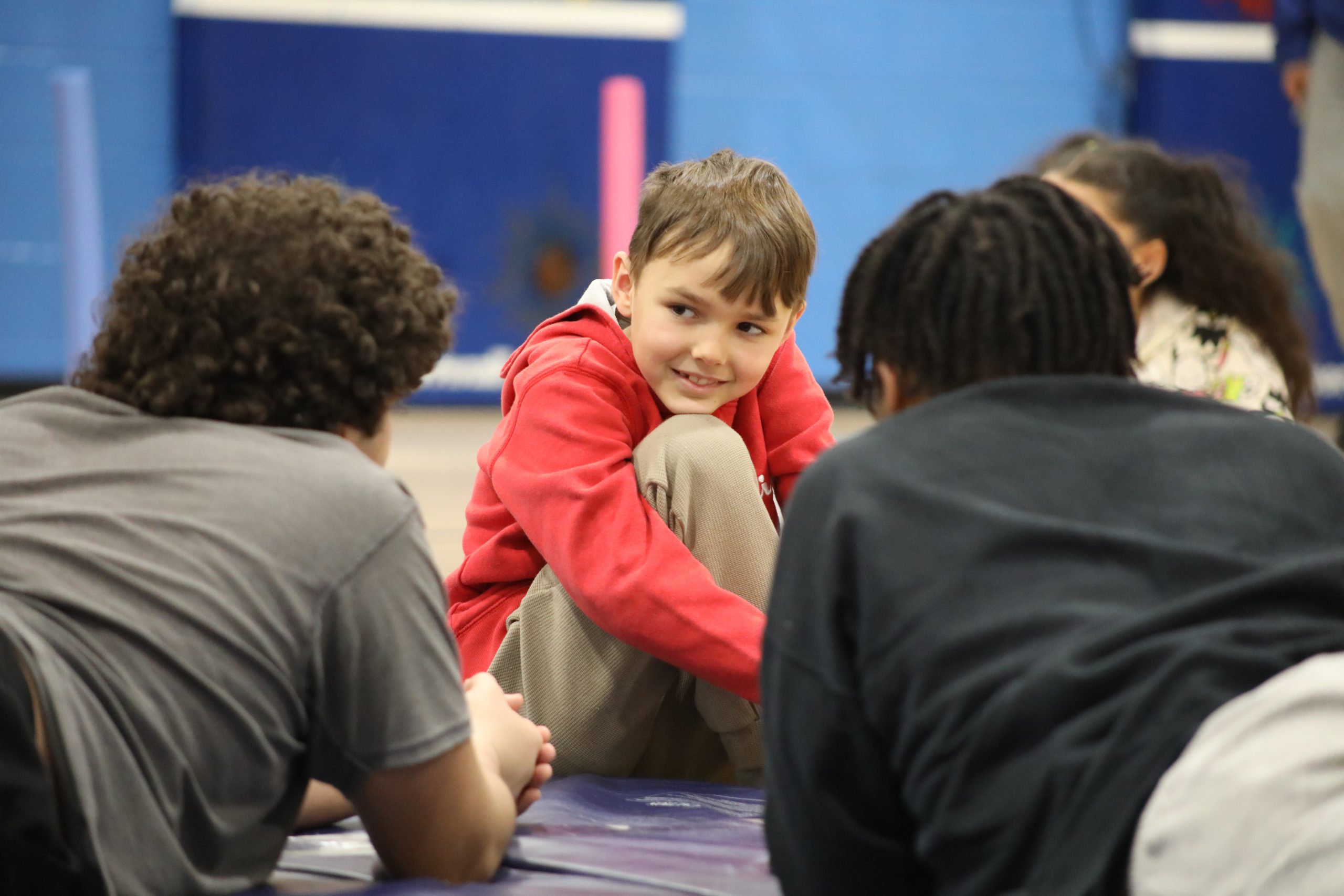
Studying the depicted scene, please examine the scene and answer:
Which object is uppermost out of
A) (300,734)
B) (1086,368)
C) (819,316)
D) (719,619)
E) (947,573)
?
(1086,368)

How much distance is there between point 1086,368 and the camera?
1070mm

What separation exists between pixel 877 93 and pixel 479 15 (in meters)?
1.64

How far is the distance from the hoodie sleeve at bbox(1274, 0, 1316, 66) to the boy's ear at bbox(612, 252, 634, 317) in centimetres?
254

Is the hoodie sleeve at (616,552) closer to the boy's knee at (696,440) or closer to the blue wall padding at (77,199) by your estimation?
the boy's knee at (696,440)

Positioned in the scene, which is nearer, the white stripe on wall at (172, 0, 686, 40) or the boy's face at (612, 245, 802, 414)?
the boy's face at (612, 245, 802, 414)

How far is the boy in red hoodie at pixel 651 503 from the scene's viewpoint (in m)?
1.57

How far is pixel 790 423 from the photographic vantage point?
6.33ft

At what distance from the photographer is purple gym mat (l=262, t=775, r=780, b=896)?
47.1 inches

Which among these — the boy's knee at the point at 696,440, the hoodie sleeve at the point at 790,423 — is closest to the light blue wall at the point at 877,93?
the hoodie sleeve at the point at 790,423

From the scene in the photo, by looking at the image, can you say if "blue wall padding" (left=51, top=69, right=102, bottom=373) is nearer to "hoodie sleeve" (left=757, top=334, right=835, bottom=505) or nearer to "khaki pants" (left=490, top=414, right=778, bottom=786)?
"hoodie sleeve" (left=757, top=334, right=835, bottom=505)

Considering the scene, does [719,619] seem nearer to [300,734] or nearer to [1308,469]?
[300,734]

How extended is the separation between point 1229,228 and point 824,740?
6.50 ft

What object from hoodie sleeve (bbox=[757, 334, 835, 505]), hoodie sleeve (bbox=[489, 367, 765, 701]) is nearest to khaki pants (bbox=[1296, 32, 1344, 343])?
hoodie sleeve (bbox=[757, 334, 835, 505])

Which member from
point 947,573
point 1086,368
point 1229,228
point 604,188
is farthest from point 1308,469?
point 604,188
